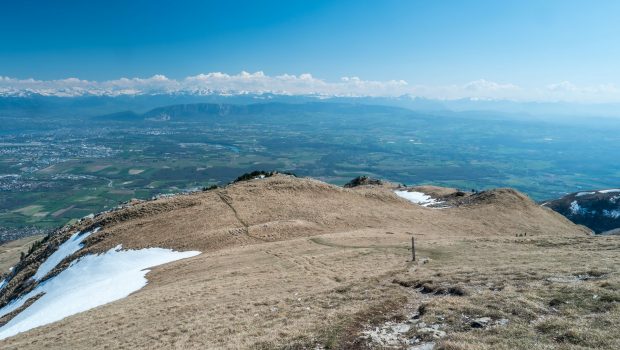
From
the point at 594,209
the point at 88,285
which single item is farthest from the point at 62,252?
the point at 594,209

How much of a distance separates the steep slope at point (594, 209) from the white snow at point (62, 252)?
123 meters

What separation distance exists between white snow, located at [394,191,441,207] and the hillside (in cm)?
1179

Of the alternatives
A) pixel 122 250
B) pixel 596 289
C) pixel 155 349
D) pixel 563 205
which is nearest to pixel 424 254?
pixel 596 289

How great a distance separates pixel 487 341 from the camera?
13.6 m

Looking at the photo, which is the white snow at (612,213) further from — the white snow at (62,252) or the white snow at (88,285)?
the white snow at (62,252)

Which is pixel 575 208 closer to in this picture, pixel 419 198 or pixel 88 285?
pixel 419 198

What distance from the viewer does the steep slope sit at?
108 m

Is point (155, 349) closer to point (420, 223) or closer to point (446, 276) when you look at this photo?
point (446, 276)

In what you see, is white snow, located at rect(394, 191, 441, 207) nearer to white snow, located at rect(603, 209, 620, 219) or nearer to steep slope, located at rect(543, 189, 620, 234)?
steep slope, located at rect(543, 189, 620, 234)

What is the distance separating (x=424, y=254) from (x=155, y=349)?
950 inches

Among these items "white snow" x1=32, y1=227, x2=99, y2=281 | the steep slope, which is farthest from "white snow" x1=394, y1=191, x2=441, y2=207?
the steep slope

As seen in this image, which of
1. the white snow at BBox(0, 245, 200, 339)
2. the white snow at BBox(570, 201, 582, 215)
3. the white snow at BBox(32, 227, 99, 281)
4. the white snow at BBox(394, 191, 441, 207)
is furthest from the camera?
the white snow at BBox(570, 201, 582, 215)

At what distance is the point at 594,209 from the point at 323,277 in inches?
4736

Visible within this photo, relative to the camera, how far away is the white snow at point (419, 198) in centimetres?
7440
